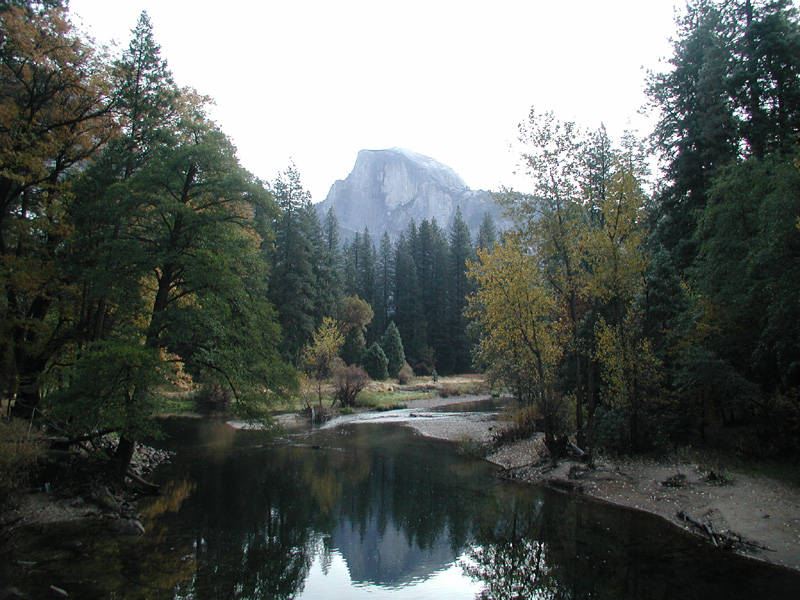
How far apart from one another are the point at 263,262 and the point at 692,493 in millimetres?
12083

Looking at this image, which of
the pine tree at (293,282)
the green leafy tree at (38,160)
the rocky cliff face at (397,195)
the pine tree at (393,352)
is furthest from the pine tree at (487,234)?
→ the rocky cliff face at (397,195)

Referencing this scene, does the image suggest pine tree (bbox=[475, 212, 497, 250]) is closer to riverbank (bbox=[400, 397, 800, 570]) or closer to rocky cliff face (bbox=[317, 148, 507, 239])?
riverbank (bbox=[400, 397, 800, 570])

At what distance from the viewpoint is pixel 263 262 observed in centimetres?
1229

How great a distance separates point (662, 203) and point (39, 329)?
23.5 m

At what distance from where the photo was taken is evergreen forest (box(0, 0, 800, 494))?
10938mm

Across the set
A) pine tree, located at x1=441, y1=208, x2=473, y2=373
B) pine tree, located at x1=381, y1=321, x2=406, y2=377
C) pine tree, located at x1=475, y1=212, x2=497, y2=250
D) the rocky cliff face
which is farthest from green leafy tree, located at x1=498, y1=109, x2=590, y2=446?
the rocky cliff face

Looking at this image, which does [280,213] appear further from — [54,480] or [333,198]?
[333,198]

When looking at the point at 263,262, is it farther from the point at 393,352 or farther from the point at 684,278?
the point at 393,352

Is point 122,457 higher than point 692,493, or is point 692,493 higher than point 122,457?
point 122,457

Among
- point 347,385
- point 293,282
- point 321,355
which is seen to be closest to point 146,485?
point 321,355

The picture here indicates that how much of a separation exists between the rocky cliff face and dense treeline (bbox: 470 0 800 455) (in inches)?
5071

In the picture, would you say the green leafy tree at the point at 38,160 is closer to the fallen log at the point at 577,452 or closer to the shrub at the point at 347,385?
the fallen log at the point at 577,452

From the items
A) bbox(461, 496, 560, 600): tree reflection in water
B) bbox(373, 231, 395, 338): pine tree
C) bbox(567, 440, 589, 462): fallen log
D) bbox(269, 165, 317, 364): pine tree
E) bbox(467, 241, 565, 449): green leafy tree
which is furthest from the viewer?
bbox(373, 231, 395, 338): pine tree

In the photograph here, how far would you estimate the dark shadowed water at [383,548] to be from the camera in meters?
7.31
